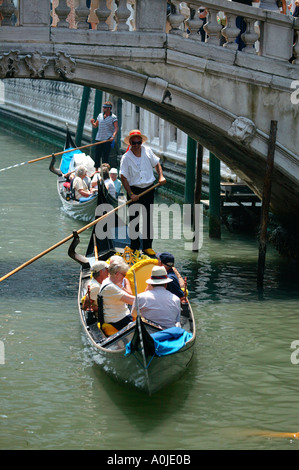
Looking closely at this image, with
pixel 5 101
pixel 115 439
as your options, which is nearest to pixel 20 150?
pixel 5 101

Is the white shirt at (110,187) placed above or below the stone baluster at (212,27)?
below

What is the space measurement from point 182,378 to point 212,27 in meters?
2.72

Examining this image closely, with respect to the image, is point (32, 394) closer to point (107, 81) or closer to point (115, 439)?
point (115, 439)

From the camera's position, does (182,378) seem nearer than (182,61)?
Yes

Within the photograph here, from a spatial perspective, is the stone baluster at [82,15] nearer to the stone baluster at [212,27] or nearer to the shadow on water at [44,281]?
the stone baluster at [212,27]

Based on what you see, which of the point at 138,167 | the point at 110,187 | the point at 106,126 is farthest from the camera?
the point at 106,126

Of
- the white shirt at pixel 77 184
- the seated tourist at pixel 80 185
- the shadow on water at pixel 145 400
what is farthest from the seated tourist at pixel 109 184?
the shadow on water at pixel 145 400

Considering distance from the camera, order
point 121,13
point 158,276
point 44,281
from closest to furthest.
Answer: point 158,276 → point 121,13 → point 44,281

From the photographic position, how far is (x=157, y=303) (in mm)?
4996

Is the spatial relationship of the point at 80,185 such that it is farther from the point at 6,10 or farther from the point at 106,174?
the point at 6,10

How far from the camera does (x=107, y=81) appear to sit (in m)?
6.43

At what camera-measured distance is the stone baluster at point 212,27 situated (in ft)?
21.5

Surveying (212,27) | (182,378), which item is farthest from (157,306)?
(212,27)

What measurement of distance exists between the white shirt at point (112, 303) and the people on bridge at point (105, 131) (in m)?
5.77
